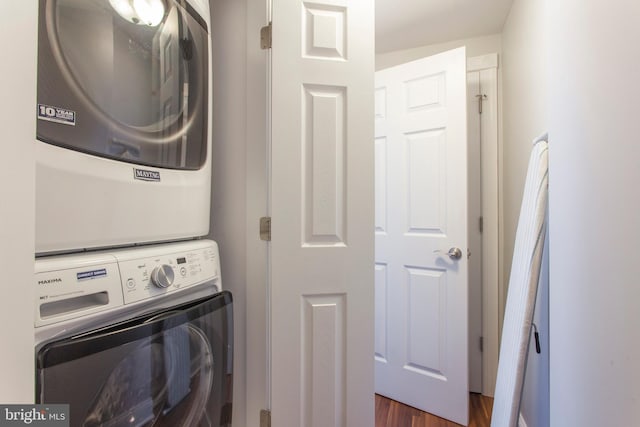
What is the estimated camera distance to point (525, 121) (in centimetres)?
153

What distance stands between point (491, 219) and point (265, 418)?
1.74 m

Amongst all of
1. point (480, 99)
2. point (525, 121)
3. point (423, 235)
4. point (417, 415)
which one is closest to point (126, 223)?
point (423, 235)

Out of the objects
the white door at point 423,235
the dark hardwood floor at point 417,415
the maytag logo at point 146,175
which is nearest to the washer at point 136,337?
the maytag logo at point 146,175

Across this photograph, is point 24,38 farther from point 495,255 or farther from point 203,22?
point 495,255

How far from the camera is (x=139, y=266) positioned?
2.34 feet

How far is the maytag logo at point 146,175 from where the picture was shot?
2.43 feet

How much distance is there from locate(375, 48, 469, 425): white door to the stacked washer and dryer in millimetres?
1312

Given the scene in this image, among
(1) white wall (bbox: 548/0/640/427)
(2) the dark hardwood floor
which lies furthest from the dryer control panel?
(2) the dark hardwood floor

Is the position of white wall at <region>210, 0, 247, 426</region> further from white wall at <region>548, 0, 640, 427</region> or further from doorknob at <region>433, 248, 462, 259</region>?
doorknob at <region>433, 248, 462, 259</region>

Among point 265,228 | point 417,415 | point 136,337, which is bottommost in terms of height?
point 417,415

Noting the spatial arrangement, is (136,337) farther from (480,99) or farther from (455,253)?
(480,99)

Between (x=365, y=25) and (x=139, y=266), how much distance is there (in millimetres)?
1162

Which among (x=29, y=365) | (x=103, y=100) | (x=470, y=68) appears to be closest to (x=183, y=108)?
(x=103, y=100)

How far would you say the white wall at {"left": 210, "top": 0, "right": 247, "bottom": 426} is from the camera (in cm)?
119
